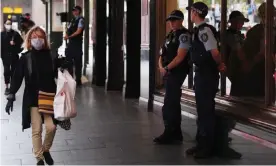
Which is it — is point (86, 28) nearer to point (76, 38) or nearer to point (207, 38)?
point (76, 38)

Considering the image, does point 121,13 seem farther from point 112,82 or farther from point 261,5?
point 261,5

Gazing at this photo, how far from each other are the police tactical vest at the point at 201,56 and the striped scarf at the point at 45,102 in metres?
1.74

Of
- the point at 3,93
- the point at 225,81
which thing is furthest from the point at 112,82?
the point at 225,81

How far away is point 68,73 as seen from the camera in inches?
215

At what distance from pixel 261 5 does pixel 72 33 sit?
759 centimetres

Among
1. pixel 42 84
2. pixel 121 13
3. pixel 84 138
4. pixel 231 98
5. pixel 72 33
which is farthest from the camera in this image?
pixel 72 33

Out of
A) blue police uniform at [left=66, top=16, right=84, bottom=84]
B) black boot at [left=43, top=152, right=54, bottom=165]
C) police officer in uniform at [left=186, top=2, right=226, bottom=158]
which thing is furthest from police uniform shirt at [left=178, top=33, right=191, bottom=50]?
blue police uniform at [left=66, top=16, right=84, bottom=84]

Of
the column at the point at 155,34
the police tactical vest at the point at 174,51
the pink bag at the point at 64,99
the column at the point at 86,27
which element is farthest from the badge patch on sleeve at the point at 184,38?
A: the column at the point at 86,27

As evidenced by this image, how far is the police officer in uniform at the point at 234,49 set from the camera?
23.2 feet

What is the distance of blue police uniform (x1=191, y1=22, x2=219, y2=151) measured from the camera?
5457mm

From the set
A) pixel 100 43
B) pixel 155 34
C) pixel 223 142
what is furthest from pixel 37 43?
pixel 100 43

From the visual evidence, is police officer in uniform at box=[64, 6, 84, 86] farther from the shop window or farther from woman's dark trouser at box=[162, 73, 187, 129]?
woman's dark trouser at box=[162, 73, 187, 129]

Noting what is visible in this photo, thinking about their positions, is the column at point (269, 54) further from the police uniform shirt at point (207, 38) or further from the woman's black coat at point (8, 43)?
the woman's black coat at point (8, 43)

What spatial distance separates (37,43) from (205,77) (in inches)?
77.5
